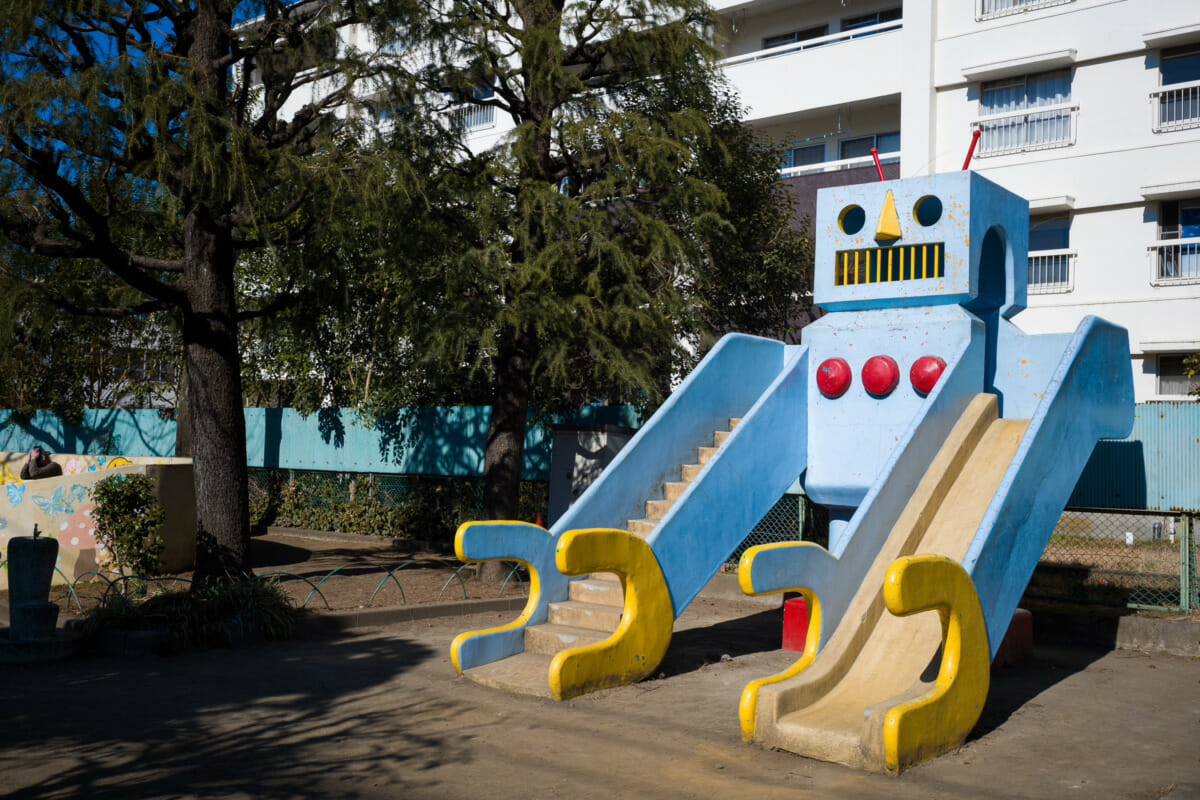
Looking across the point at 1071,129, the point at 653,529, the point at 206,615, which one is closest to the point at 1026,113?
the point at 1071,129

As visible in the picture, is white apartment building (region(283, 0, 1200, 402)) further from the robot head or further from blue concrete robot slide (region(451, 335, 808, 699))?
blue concrete robot slide (region(451, 335, 808, 699))

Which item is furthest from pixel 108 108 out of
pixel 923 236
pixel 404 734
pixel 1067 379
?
pixel 1067 379

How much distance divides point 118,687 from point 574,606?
11.2ft

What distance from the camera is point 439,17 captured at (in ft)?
38.7

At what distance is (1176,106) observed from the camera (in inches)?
744

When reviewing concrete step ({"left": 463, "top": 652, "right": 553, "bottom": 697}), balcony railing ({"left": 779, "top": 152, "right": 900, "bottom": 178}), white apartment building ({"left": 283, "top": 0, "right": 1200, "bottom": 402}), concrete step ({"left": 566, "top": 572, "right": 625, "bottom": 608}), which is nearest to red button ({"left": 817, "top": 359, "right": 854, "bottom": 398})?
concrete step ({"left": 566, "top": 572, "right": 625, "bottom": 608})

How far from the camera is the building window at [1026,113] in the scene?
2008 centimetres

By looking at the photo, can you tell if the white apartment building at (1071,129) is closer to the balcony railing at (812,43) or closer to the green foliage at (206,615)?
the balcony railing at (812,43)

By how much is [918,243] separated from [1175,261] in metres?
13.2

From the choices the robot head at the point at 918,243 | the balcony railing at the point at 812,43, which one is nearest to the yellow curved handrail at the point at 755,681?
the robot head at the point at 918,243

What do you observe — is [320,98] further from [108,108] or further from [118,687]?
[118,687]

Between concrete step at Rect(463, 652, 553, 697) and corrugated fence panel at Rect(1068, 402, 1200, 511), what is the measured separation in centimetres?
841

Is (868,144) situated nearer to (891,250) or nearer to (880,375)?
(891,250)

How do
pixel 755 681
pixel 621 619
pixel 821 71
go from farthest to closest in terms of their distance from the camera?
pixel 821 71 < pixel 621 619 < pixel 755 681
